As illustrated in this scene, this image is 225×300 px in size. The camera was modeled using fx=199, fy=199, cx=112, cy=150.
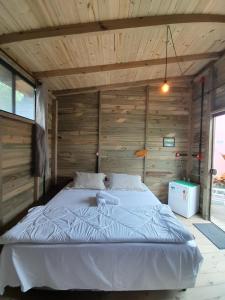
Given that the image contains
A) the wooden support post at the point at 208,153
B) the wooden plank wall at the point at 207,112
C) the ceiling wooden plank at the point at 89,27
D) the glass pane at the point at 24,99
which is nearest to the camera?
the ceiling wooden plank at the point at 89,27

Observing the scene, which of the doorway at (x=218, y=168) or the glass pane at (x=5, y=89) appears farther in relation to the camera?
the doorway at (x=218, y=168)

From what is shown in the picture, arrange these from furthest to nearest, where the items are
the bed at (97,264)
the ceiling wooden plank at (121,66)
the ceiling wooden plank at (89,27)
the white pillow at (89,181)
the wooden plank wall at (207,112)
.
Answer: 1. the white pillow at (89,181)
2. the wooden plank wall at (207,112)
3. the ceiling wooden plank at (121,66)
4. the ceiling wooden plank at (89,27)
5. the bed at (97,264)

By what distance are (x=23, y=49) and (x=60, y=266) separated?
222 centimetres

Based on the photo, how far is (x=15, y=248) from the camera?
166 centimetres

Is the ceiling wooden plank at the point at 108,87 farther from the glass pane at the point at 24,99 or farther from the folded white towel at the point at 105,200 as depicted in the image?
the folded white towel at the point at 105,200

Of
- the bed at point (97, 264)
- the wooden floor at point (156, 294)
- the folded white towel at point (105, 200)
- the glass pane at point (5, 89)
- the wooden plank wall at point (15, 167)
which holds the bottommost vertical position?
the wooden floor at point (156, 294)

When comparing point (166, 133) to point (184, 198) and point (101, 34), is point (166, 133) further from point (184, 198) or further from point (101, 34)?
point (101, 34)

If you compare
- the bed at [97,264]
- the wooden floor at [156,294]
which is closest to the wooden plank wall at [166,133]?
the wooden floor at [156,294]

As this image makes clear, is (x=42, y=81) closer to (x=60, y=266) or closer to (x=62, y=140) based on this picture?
(x=62, y=140)

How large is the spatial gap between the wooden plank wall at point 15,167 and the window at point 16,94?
0.15 metres

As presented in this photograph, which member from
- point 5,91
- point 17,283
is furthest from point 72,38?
point 17,283

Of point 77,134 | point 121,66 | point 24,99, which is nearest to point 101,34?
point 121,66

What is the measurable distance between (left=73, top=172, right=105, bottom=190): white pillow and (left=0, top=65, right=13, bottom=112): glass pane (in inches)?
69.9

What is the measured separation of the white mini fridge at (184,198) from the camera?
11.9ft
